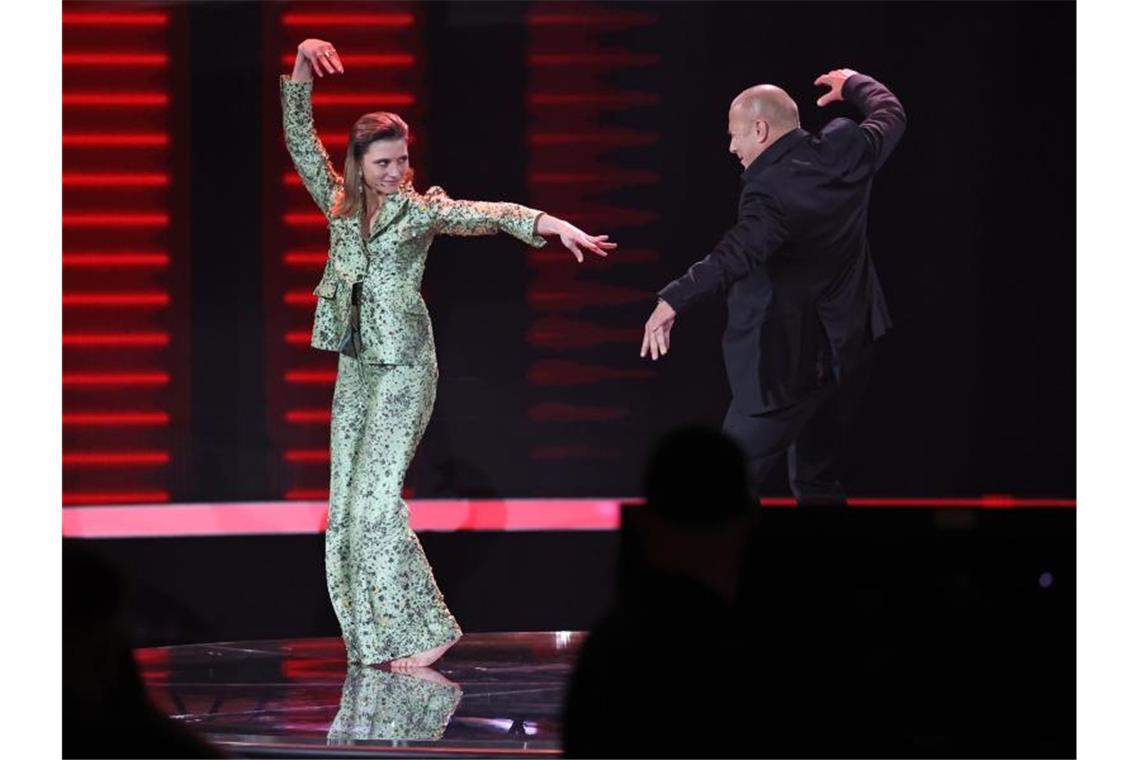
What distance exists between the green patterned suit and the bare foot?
0.06ft

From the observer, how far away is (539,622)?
5715 millimetres

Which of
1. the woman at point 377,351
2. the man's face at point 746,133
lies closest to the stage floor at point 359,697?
the woman at point 377,351

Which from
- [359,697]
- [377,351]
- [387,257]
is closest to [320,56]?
[387,257]

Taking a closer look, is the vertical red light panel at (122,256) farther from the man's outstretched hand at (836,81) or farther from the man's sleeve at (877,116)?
the man's sleeve at (877,116)

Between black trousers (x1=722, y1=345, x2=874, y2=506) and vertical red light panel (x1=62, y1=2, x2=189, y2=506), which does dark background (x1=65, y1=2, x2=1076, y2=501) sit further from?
black trousers (x1=722, y1=345, x2=874, y2=506)

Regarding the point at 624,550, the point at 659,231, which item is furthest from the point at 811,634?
the point at 659,231

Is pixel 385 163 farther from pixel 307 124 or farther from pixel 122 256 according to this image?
pixel 122 256

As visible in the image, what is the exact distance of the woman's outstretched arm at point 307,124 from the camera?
468 cm

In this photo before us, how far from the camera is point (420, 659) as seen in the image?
4.79 m

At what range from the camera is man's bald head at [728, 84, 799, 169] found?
497cm

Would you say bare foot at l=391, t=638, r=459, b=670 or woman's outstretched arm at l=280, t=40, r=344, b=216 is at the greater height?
woman's outstretched arm at l=280, t=40, r=344, b=216

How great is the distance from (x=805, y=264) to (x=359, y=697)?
70.3 inches

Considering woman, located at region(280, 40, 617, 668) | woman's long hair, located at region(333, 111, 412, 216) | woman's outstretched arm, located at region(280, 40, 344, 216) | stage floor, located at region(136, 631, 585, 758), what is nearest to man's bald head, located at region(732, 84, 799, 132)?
woman, located at region(280, 40, 617, 668)

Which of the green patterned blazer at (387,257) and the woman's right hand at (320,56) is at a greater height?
the woman's right hand at (320,56)
